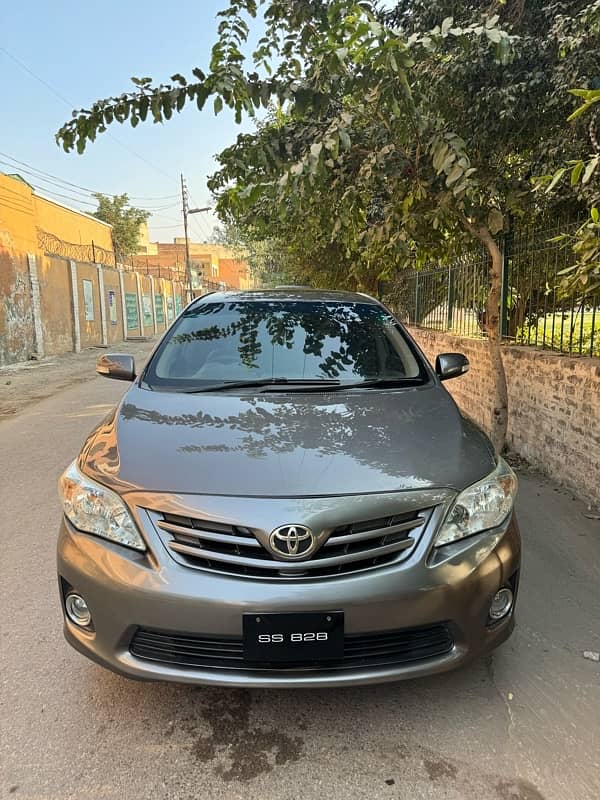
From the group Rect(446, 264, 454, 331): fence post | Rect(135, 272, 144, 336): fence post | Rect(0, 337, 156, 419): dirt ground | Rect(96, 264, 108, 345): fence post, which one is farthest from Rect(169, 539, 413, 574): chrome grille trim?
Rect(135, 272, 144, 336): fence post

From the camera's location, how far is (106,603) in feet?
6.52

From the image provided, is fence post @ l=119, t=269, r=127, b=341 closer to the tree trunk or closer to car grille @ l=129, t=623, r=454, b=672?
the tree trunk

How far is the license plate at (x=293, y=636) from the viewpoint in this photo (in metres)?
1.86

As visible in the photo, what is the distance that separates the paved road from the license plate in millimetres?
422

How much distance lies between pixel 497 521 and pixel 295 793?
1164 mm

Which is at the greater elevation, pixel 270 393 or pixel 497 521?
pixel 270 393

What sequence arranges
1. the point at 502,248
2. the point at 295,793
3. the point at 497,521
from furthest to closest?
the point at 502,248 → the point at 497,521 → the point at 295,793

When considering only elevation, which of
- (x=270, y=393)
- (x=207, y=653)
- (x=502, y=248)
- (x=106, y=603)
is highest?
(x=502, y=248)

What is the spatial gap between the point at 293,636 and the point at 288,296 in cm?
245

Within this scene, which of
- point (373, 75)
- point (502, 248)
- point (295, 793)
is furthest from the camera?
point (502, 248)

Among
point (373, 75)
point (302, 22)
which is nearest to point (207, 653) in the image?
point (373, 75)

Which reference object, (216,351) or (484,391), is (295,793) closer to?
(216,351)

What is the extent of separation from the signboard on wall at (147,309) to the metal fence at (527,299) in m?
23.7

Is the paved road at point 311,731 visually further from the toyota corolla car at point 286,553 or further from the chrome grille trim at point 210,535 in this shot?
the chrome grille trim at point 210,535
